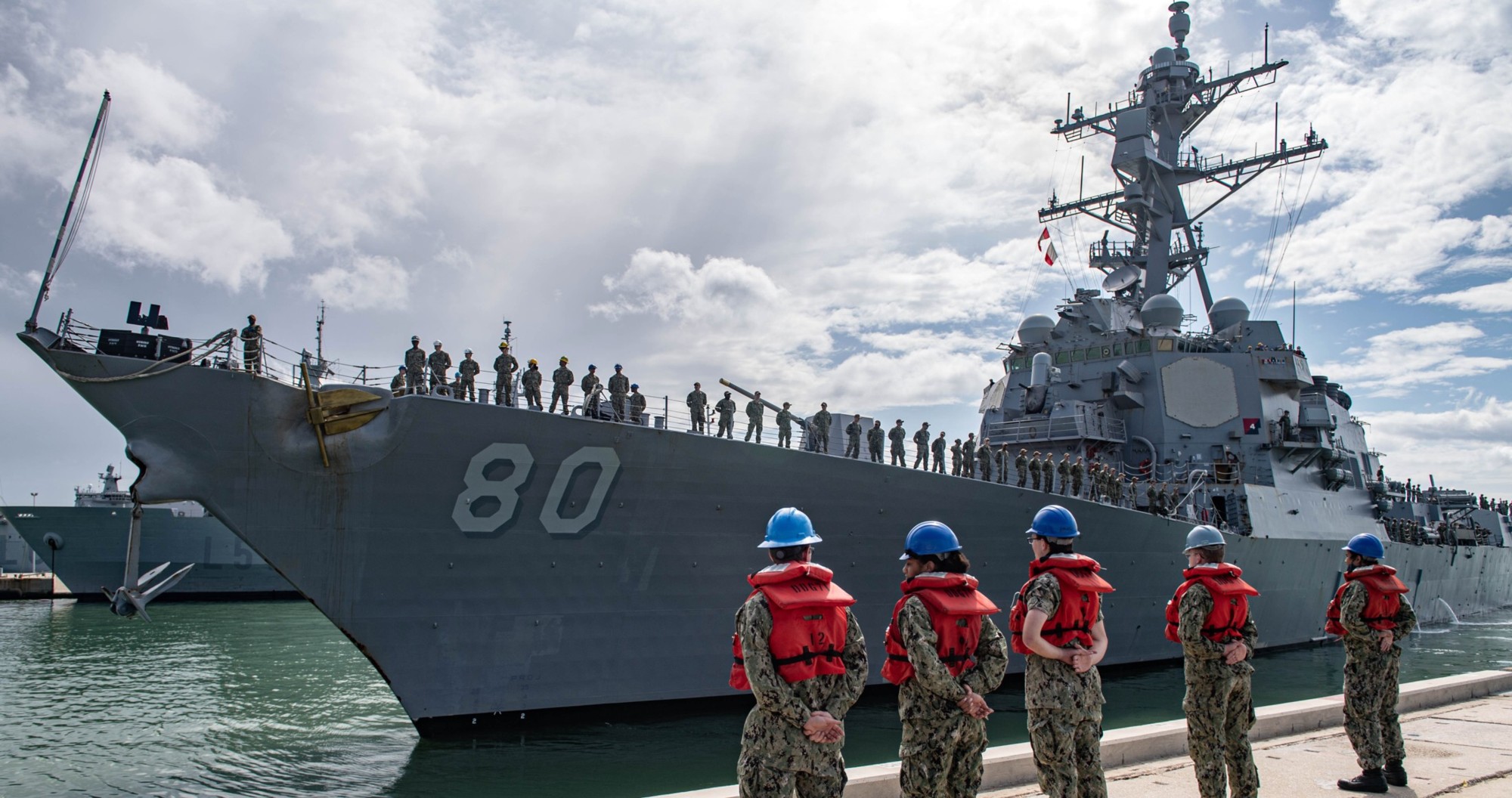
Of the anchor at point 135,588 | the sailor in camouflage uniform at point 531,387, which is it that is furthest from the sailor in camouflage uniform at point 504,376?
the anchor at point 135,588

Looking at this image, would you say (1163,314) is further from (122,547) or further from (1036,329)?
(122,547)

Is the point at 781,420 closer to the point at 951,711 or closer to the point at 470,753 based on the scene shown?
the point at 470,753

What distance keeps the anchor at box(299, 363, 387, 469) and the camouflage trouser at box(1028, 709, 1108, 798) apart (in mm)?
6689

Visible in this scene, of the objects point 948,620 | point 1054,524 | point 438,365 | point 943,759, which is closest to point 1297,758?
point 1054,524

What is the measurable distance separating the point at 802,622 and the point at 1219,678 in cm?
251

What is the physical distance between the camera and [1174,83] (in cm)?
2148

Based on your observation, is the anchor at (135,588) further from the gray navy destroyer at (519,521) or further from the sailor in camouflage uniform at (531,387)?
the sailor in camouflage uniform at (531,387)

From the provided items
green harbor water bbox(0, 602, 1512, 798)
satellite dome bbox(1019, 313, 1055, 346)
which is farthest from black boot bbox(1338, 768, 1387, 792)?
satellite dome bbox(1019, 313, 1055, 346)

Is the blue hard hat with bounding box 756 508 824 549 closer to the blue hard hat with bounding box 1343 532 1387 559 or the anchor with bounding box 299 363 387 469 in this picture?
the blue hard hat with bounding box 1343 532 1387 559

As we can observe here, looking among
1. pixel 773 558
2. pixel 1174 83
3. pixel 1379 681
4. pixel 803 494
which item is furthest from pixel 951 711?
pixel 1174 83

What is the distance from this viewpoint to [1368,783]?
4898 millimetres

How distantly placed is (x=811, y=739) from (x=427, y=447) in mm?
6442

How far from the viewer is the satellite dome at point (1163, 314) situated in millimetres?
18312

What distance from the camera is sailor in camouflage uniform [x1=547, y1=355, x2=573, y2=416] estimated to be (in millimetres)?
9547
